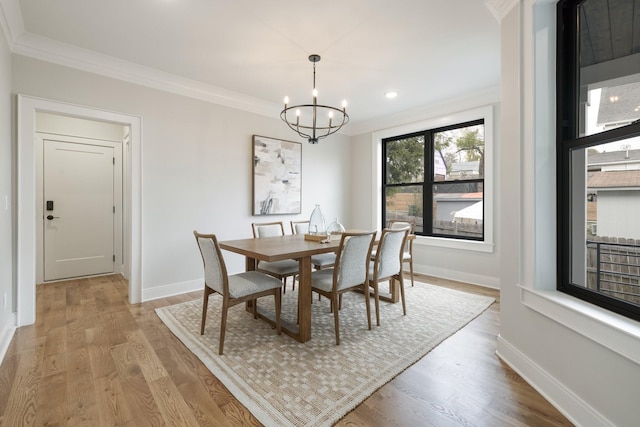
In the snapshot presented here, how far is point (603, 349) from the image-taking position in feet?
4.33

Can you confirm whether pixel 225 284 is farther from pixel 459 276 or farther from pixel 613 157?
pixel 459 276

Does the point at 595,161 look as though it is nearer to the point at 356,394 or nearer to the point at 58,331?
the point at 356,394

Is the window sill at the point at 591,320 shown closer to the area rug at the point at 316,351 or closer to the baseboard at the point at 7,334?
the area rug at the point at 316,351

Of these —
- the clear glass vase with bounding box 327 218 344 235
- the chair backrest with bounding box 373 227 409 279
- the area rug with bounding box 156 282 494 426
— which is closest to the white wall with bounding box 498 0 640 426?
the area rug with bounding box 156 282 494 426

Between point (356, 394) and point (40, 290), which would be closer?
point (356, 394)

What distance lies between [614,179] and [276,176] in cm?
363

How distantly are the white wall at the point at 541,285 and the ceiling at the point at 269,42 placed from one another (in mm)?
578

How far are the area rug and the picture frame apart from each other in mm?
1502

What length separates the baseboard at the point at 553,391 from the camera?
1379 millimetres

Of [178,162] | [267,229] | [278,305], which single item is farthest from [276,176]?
[278,305]

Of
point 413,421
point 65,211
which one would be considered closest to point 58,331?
Answer: point 65,211

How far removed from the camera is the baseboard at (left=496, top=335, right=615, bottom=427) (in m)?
1.38

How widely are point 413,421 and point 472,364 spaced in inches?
30.2

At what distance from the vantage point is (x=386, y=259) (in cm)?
272
